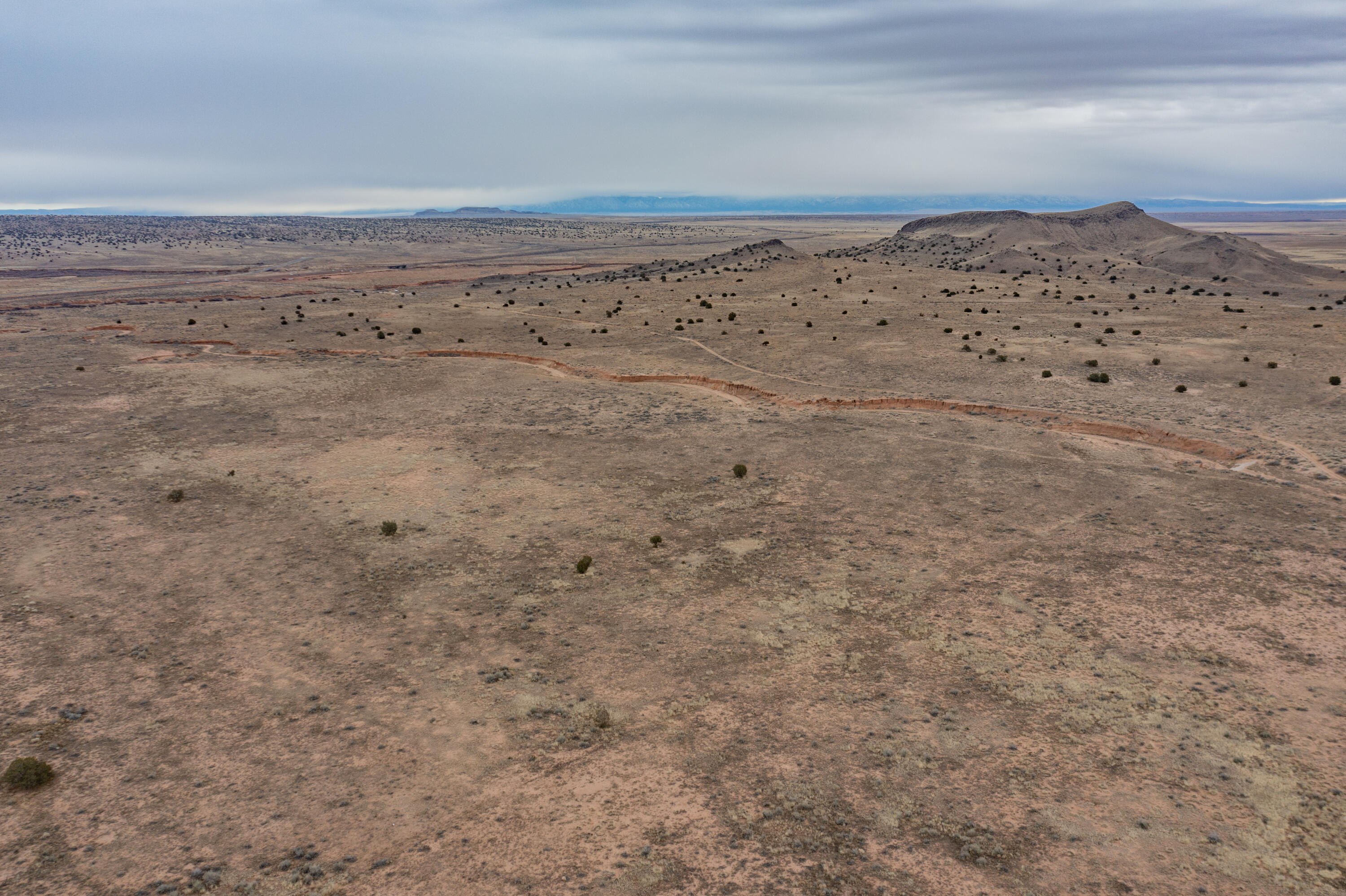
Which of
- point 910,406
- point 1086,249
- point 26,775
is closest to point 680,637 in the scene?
point 26,775

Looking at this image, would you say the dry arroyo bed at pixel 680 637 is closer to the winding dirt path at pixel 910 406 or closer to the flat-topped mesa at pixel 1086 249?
the winding dirt path at pixel 910 406

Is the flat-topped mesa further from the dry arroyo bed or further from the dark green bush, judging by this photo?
the dark green bush

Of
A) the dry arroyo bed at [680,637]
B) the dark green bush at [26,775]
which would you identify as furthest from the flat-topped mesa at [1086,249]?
the dark green bush at [26,775]

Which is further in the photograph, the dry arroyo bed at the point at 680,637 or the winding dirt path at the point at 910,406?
the winding dirt path at the point at 910,406

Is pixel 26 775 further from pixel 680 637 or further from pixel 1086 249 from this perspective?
pixel 1086 249

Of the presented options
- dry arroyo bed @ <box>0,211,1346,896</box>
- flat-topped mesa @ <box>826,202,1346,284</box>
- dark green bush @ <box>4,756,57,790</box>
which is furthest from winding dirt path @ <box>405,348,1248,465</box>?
flat-topped mesa @ <box>826,202,1346,284</box>

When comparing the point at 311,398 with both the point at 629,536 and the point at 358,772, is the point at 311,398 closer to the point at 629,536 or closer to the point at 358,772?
the point at 629,536
